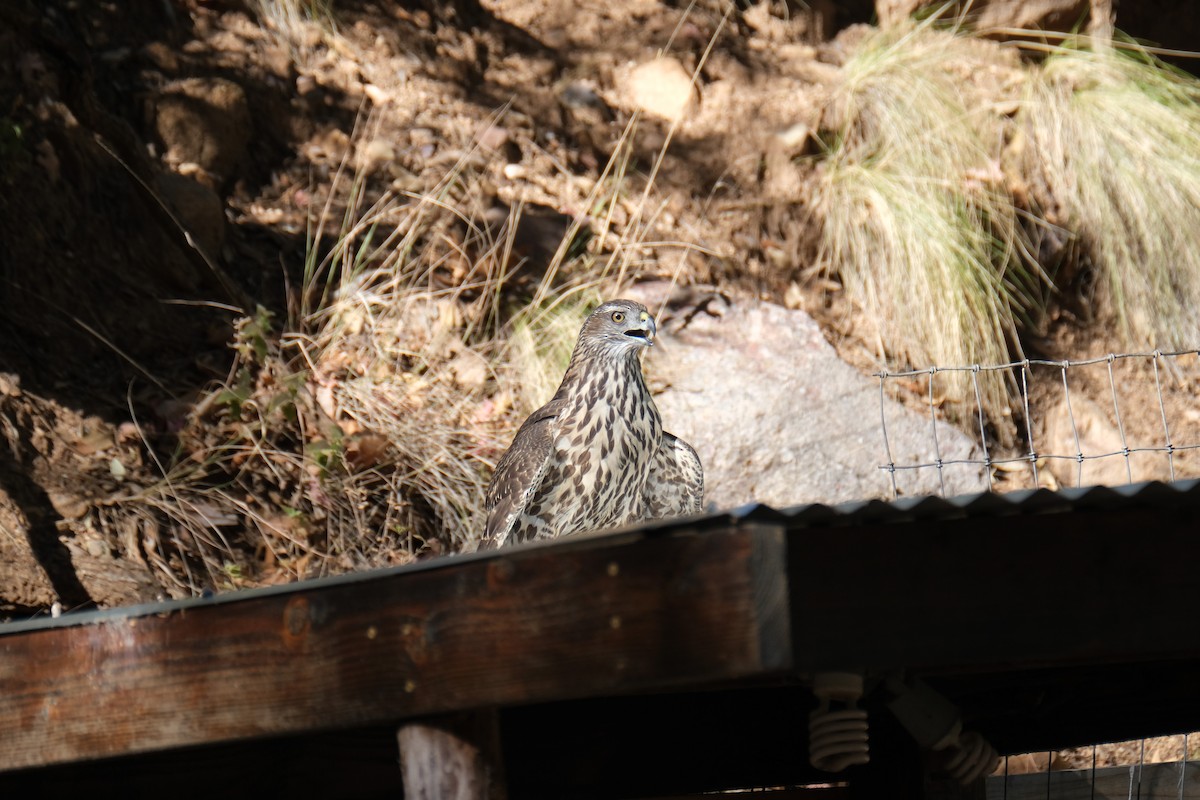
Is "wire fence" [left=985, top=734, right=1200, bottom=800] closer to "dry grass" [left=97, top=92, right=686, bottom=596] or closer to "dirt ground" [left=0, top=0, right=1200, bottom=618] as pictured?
"dirt ground" [left=0, top=0, right=1200, bottom=618]

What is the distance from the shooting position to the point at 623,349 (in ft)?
16.5

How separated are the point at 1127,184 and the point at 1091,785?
5.48m

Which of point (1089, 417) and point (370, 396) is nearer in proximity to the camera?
point (370, 396)

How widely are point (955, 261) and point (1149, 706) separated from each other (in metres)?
4.90

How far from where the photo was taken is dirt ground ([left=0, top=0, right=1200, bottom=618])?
587cm

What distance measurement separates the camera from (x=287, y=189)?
7934mm

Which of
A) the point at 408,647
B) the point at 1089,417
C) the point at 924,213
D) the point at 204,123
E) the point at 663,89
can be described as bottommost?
the point at 408,647

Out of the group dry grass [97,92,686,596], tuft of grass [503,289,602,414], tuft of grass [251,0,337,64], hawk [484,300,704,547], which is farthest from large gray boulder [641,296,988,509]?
tuft of grass [251,0,337,64]

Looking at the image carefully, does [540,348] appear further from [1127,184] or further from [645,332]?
[1127,184]

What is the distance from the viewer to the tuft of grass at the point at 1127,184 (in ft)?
27.4

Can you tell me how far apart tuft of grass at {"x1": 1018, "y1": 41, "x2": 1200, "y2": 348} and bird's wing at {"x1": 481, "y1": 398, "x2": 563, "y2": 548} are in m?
4.78

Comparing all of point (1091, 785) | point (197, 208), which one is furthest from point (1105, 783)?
point (197, 208)

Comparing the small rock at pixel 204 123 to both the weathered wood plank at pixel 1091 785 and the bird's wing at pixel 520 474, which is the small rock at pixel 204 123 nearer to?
the bird's wing at pixel 520 474

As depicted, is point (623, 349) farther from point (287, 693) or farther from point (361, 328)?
point (287, 693)
